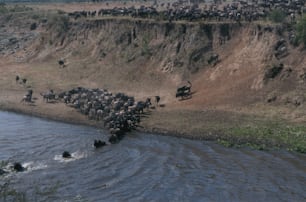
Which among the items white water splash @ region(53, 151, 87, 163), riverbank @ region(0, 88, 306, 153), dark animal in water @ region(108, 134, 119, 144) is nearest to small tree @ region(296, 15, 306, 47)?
riverbank @ region(0, 88, 306, 153)

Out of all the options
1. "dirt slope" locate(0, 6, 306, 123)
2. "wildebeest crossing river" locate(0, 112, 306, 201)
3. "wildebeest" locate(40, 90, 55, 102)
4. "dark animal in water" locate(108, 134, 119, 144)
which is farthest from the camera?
"wildebeest" locate(40, 90, 55, 102)

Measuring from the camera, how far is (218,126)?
43594 millimetres

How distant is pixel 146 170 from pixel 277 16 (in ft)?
87.9

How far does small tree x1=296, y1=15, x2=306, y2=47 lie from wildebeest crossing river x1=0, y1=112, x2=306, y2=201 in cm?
1592

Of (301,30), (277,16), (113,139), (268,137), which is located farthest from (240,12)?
(113,139)

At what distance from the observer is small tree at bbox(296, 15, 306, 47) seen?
50.8 metres

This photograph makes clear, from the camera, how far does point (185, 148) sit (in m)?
39.8

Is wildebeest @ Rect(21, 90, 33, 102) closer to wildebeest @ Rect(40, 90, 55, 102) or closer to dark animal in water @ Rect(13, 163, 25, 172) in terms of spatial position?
wildebeest @ Rect(40, 90, 55, 102)

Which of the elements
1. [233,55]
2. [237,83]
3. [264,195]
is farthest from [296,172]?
[233,55]

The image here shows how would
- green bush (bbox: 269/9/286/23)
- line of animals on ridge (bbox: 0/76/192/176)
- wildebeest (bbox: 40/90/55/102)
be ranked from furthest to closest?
green bush (bbox: 269/9/286/23)
wildebeest (bbox: 40/90/55/102)
line of animals on ridge (bbox: 0/76/192/176)

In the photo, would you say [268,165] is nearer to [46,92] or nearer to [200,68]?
[200,68]

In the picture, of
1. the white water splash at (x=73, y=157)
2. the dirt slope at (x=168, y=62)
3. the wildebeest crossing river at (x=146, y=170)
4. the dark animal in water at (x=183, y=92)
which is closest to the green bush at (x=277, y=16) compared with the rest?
the dirt slope at (x=168, y=62)

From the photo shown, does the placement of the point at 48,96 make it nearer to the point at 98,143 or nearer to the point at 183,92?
the point at 183,92

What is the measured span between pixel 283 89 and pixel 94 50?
27772 millimetres
